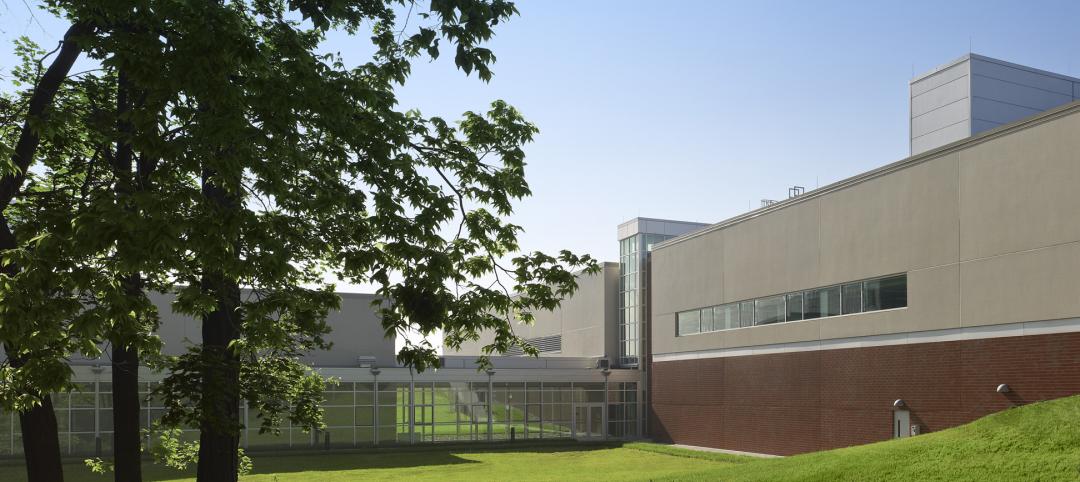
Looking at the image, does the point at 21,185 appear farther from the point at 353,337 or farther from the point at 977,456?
the point at 353,337

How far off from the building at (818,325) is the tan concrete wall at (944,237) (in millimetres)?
57

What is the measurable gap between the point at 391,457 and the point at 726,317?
1468 centimetres

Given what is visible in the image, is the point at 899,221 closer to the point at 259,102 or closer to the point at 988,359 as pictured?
the point at 988,359

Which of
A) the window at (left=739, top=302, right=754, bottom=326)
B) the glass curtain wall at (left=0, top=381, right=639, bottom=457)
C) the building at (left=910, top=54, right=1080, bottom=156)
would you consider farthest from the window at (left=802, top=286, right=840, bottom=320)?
the glass curtain wall at (left=0, top=381, right=639, bottom=457)

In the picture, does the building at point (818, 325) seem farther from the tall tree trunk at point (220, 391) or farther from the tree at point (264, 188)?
the tree at point (264, 188)

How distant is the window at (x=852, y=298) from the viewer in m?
30.9

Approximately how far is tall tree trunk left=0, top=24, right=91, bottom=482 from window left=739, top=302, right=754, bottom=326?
29.0 m

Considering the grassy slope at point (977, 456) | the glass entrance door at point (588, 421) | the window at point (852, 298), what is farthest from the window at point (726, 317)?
the grassy slope at point (977, 456)

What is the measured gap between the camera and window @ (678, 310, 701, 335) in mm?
42188

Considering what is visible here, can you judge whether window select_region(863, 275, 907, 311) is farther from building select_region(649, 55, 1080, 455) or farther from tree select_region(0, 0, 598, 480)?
tree select_region(0, 0, 598, 480)

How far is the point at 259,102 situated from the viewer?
8.16 m

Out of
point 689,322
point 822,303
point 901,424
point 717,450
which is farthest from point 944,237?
point 689,322

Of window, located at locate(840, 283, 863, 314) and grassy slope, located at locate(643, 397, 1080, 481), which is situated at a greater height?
window, located at locate(840, 283, 863, 314)

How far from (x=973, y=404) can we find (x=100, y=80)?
22.7m
